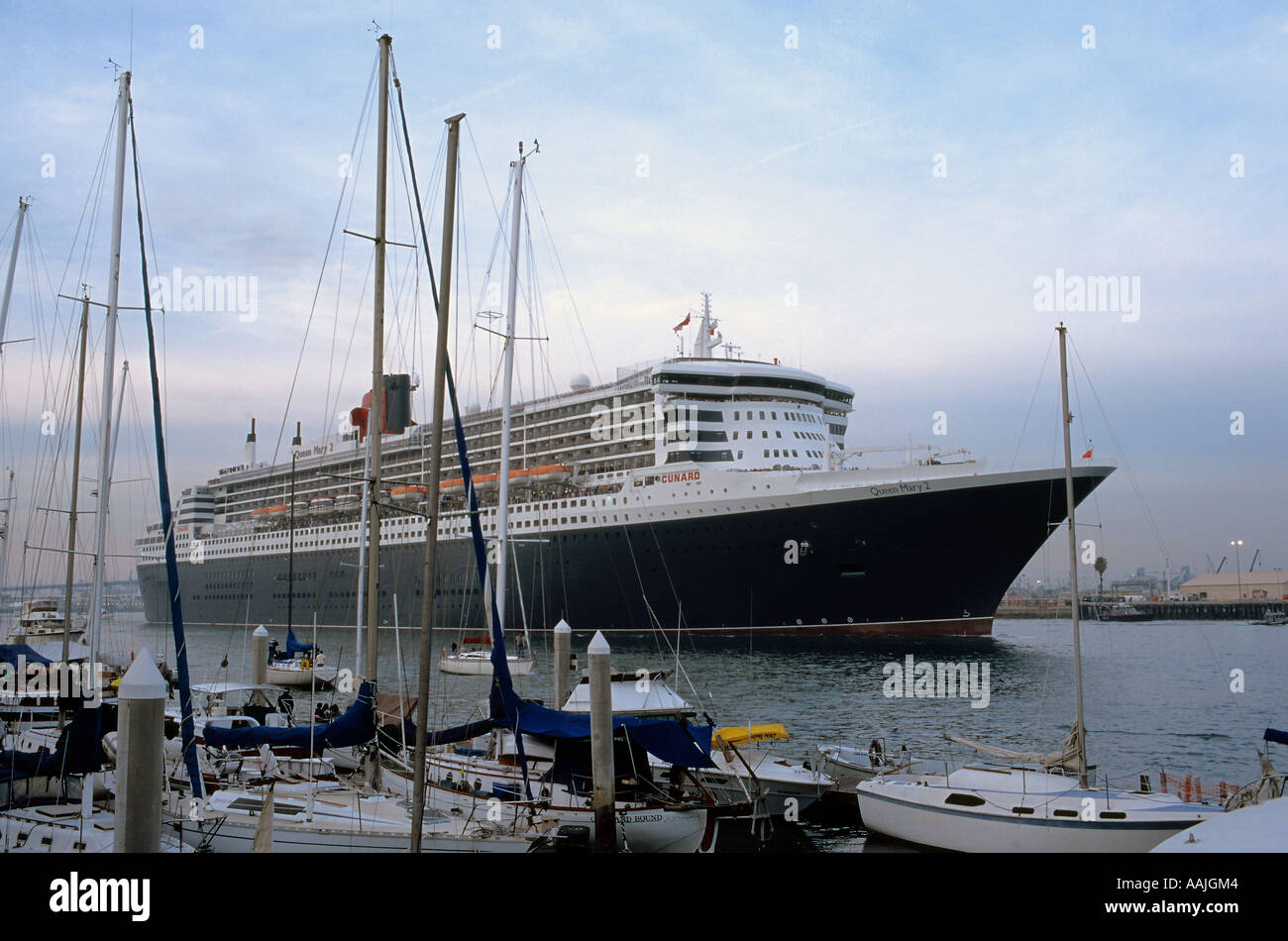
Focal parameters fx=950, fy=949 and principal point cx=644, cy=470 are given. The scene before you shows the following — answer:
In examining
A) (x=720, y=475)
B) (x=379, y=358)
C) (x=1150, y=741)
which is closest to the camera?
(x=379, y=358)

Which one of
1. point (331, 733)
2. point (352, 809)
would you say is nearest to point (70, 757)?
point (331, 733)

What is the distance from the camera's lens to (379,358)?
13188mm

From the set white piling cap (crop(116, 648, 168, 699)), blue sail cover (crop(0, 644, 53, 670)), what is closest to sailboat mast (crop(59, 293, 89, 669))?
blue sail cover (crop(0, 644, 53, 670))

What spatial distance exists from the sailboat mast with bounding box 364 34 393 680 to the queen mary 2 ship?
1412 centimetres

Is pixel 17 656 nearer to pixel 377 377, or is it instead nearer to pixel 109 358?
pixel 109 358

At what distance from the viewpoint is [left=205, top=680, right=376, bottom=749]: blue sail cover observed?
39.4 ft

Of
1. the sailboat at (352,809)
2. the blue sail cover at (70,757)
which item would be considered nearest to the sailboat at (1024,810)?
the sailboat at (352,809)

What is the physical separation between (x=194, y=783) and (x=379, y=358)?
5.83 meters

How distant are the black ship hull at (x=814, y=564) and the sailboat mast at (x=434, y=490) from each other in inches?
837

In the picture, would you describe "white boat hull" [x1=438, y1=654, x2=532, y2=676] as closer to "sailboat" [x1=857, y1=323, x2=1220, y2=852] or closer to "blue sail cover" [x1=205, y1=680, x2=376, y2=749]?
"blue sail cover" [x1=205, y1=680, x2=376, y2=749]

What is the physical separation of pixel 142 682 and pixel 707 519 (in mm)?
31334
